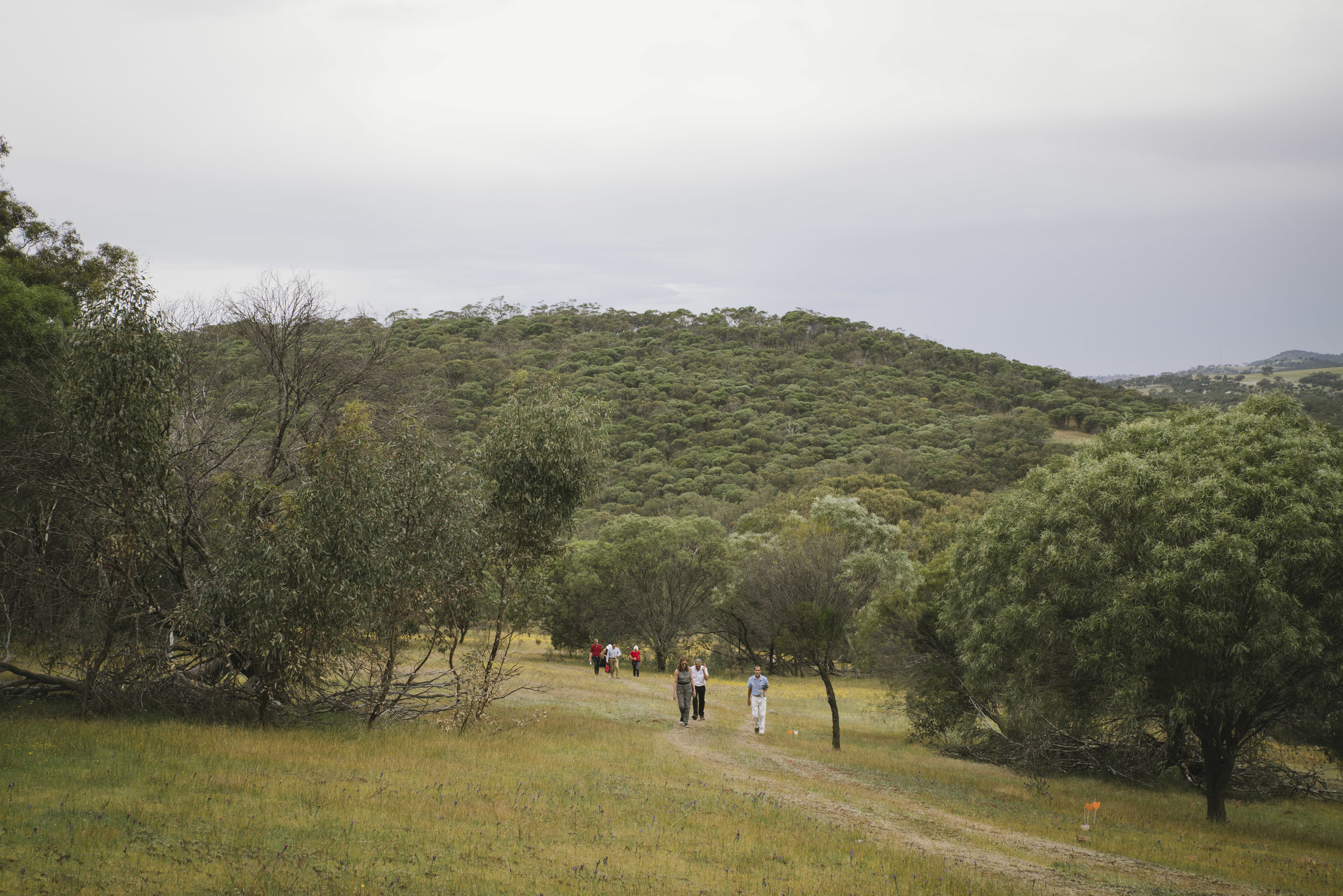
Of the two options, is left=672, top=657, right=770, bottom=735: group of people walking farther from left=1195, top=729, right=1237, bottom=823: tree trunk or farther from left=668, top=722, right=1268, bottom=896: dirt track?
left=1195, top=729, right=1237, bottom=823: tree trunk

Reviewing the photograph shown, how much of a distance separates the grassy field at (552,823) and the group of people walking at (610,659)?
15.2 meters

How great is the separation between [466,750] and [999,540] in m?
13.0

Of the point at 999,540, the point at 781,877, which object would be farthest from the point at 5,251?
the point at 999,540

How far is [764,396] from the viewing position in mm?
102688

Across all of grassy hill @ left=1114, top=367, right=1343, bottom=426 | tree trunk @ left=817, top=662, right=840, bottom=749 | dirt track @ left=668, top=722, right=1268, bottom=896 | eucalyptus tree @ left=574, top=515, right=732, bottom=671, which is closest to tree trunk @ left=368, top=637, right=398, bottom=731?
dirt track @ left=668, top=722, right=1268, bottom=896

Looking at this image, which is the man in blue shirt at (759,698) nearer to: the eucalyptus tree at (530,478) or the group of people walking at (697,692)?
the group of people walking at (697,692)

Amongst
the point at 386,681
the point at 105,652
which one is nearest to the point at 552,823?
the point at 386,681

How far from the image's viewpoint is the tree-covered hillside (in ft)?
232

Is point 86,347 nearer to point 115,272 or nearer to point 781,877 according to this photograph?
point 115,272

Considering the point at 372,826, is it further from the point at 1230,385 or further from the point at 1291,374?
the point at 1291,374

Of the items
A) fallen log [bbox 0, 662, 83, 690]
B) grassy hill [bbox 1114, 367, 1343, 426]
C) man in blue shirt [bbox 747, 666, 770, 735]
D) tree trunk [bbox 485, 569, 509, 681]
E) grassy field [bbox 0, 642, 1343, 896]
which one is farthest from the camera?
grassy hill [bbox 1114, 367, 1343, 426]

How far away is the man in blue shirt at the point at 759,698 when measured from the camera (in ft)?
70.2

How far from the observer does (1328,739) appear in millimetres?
17391

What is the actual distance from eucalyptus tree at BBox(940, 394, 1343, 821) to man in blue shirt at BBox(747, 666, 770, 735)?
5402 mm
